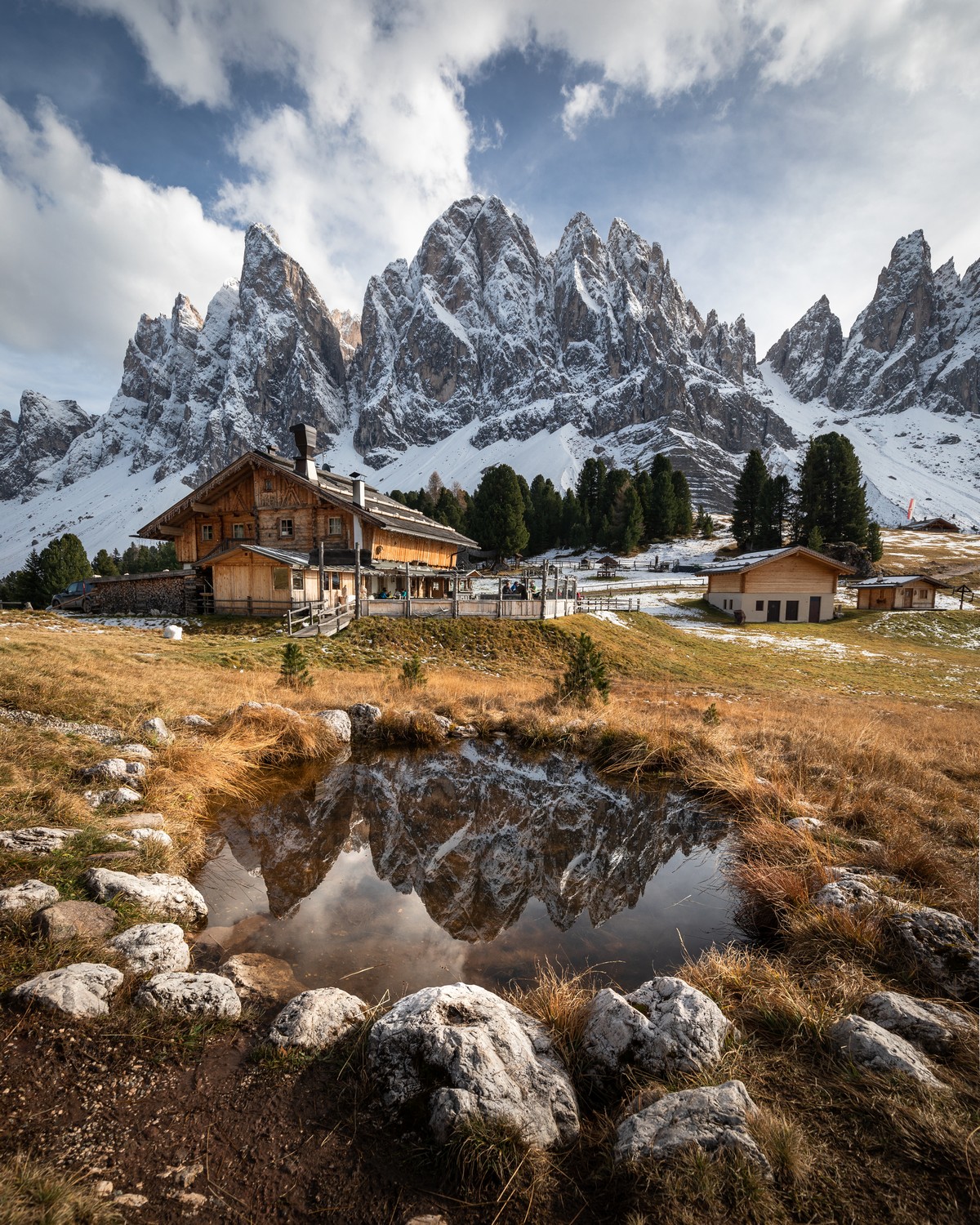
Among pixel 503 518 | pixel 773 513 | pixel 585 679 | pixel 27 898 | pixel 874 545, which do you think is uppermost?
pixel 773 513

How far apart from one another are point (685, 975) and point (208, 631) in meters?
23.8

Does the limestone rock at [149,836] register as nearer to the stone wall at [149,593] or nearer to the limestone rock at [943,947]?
the limestone rock at [943,947]

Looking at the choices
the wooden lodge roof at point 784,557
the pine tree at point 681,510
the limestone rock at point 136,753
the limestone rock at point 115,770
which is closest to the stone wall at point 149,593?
the limestone rock at point 136,753

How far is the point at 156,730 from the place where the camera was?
9.61m

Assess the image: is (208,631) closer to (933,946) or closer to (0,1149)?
(0,1149)

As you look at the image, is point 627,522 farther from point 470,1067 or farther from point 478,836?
point 470,1067

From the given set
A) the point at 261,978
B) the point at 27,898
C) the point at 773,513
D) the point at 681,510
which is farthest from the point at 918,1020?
the point at 681,510

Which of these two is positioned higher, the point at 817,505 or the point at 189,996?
the point at 817,505

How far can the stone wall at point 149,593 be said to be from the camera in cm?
2909

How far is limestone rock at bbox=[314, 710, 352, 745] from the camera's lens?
12.0 meters

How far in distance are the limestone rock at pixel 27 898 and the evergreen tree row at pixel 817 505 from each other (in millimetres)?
73484

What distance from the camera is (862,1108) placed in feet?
10.5

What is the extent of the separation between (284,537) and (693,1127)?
31.4 meters

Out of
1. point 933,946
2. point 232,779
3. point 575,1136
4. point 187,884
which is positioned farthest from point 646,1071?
point 232,779
